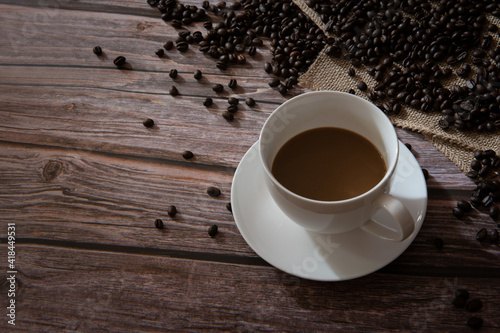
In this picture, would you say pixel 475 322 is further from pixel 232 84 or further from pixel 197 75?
pixel 197 75

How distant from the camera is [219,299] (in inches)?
41.3

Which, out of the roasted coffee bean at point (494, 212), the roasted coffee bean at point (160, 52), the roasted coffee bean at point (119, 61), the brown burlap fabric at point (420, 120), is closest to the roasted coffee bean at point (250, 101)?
the brown burlap fabric at point (420, 120)

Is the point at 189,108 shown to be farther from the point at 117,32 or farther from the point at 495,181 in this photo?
the point at 495,181

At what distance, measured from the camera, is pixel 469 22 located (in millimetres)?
1436

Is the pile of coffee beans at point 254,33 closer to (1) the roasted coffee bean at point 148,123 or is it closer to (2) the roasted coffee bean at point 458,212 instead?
(1) the roasted coffee bean at point 148,123

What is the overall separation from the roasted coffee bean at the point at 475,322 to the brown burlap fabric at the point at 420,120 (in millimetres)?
414

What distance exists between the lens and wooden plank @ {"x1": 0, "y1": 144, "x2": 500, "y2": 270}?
1080mm

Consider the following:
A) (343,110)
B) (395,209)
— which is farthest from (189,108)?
(395,209)

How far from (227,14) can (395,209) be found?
1035 mm

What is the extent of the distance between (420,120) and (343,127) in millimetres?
380

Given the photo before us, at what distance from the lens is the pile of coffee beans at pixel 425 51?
129 centimetres

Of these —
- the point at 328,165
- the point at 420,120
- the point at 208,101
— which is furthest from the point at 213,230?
the point at 420,120

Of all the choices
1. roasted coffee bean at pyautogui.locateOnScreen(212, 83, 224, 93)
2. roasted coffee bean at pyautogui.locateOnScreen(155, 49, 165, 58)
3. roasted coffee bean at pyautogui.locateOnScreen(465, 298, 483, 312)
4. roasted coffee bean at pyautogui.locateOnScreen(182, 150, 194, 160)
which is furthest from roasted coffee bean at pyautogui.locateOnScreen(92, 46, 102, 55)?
roasted coffee bean at pyautogui.locateOnScreen(465, 298, 483, 312)

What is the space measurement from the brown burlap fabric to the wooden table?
0.04m
